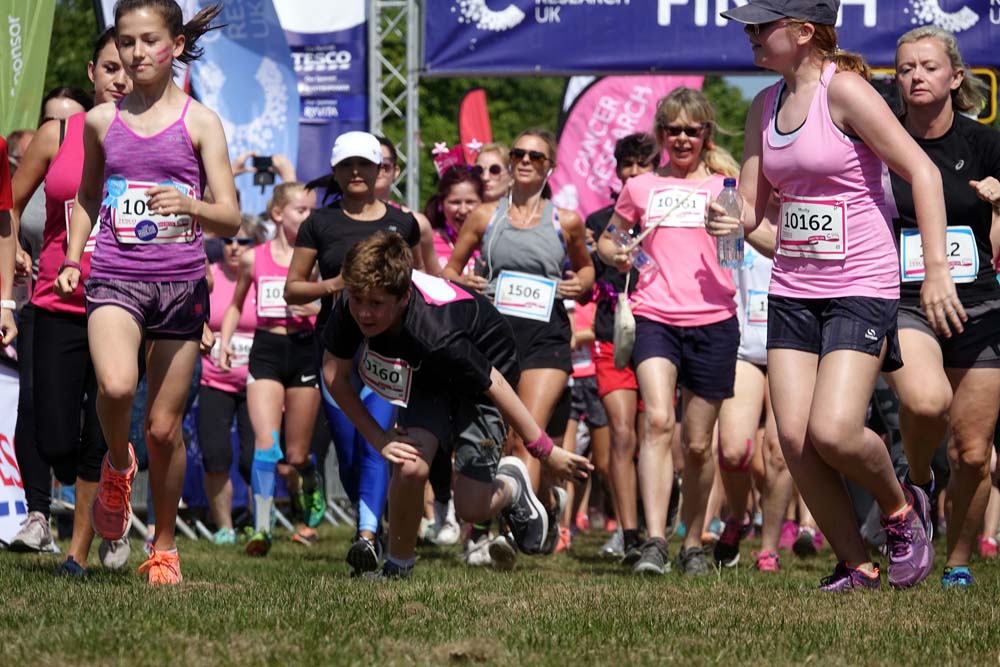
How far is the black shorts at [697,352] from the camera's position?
770 cm

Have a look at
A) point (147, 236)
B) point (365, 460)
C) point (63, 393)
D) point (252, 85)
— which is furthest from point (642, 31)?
point (147, 236)

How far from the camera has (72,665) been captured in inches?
152

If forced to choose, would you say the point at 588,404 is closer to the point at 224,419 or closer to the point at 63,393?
the point at 224,419

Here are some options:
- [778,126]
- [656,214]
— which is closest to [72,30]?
[656,214]

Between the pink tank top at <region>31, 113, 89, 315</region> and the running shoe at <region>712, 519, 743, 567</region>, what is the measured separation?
11.3 ft

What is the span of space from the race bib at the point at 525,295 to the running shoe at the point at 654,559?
1.54m

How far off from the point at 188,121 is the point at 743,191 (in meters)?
2.13

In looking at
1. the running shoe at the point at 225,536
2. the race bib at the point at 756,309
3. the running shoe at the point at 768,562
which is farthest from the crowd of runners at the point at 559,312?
the running shoe at the point at 225,536

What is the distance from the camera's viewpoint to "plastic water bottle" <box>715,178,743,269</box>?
6.20 meters

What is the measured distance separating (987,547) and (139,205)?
19.2 feet

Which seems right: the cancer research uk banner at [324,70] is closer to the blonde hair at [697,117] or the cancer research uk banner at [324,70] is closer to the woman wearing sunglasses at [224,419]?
the woman wearing sunglasses at [224,419]

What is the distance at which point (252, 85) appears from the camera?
13227 mm

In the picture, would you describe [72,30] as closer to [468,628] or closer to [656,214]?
[656,214]

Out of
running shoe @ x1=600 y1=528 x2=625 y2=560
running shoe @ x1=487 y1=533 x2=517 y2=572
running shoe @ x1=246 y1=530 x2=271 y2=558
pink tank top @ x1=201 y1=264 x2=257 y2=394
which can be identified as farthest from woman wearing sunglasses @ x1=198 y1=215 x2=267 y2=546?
running shoe @ x1=487 y1=533 x2=517 y2=572
